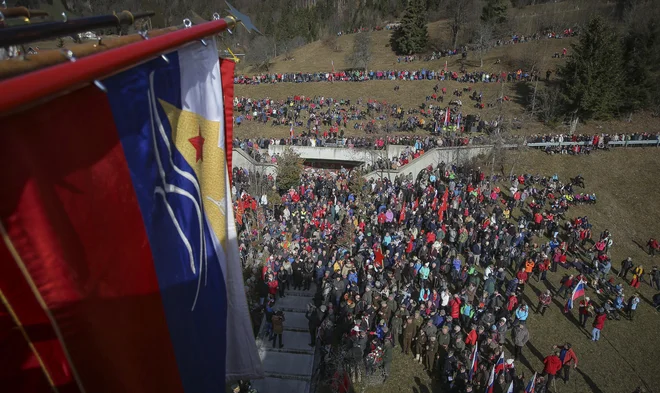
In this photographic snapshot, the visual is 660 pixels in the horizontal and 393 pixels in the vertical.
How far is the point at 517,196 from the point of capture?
2392 centimetres

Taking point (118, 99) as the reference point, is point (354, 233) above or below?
below

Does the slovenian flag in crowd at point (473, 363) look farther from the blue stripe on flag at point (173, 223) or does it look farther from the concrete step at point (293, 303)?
the blue stripe on flag at point (173, 223)

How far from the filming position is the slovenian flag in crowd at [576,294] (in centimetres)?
1570

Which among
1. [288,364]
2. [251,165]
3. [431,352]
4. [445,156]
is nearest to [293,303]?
[288,364]

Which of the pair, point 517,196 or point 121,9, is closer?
point 121,9

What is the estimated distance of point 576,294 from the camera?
15.8 meters

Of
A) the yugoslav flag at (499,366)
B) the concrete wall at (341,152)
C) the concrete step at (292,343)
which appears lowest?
the concrete wall at (341,152)

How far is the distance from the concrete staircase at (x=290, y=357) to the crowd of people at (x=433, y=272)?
0.46m

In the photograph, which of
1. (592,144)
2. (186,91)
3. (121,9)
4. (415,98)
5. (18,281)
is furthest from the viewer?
(415,98)

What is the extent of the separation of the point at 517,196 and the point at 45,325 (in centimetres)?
2482

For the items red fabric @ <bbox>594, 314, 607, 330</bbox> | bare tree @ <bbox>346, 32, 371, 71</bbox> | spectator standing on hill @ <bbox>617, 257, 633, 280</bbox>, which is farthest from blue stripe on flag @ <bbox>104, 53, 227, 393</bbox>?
bare tree @ <bbox>346, 32, 371, 71</bbox>

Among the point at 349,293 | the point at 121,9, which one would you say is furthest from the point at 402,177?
the point at 121,9

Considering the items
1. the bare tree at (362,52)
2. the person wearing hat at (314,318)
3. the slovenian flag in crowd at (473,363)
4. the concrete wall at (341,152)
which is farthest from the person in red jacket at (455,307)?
the bare tree at (362,52)

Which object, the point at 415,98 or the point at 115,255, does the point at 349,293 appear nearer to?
the point at 115,255
